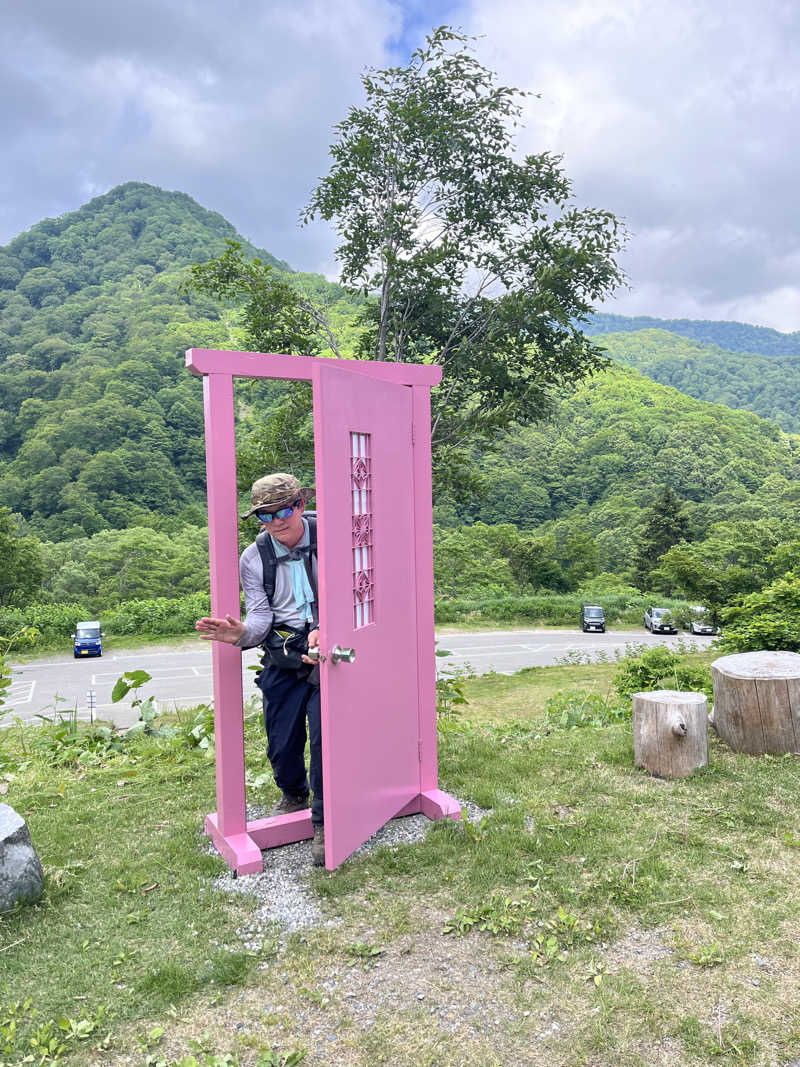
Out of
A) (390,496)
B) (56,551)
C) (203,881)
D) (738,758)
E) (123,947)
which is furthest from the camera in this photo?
(56,551)

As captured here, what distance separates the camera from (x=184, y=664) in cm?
2088

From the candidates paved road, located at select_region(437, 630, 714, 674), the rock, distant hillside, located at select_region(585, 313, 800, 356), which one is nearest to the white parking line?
paved road, located at select_region(437, 630, 714, 674)

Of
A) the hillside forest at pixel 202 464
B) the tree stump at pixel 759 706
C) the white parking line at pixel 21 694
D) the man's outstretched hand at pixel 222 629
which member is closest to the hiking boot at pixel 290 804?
the man's outstretched hand at pixel 222 629

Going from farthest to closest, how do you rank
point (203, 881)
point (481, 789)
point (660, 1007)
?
1. point (481, 789)
2. point (203, 881)
3. point (660, 1007)

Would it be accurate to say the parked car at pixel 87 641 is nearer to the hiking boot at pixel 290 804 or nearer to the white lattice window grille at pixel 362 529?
the hiking boot at pixel 290 804

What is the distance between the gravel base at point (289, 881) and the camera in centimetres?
294

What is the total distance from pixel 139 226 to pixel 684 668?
83377mm

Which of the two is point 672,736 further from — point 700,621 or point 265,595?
point 700,621

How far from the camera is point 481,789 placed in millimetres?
4141

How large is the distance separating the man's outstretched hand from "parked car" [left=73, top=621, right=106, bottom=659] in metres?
20.2

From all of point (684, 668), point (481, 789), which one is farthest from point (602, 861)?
point (684, 668)

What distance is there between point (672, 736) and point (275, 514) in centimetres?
264

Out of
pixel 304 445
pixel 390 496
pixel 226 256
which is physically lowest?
pixel 390 496

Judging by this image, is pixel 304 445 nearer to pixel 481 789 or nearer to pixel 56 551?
pixel 481 789
